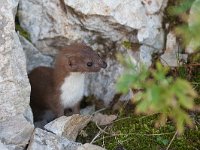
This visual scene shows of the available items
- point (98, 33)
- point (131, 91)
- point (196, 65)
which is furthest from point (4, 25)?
point (196, 65)

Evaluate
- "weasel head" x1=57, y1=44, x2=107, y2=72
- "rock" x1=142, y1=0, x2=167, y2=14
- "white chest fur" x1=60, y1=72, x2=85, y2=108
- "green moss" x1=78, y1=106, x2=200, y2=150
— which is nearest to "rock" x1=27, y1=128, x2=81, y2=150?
"green moss" x1=78, y1=106, x2=200, y2=150

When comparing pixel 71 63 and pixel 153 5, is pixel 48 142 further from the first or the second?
pixel 153 5

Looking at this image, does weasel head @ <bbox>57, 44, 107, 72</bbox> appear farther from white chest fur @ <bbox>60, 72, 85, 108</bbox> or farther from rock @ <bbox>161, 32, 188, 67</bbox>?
rock @ <bbox>161, 32, 188, 67</bbox>

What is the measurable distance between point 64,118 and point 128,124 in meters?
0.53

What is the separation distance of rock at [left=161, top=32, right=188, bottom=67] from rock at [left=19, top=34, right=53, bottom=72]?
3.86 feet

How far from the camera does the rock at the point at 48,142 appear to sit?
297cm

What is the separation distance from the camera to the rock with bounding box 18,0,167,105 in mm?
3664

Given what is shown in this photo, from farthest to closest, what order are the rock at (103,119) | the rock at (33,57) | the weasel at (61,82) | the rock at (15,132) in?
the rock at (33,57) < the weasel at (61,82) < the rock at (103,119) < the rock at (15,132)

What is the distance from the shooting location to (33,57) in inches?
164

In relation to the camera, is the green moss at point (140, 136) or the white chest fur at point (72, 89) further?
the white chest fur at point (72, 89)

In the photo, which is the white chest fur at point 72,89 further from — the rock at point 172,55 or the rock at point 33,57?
the rock at point 172,55

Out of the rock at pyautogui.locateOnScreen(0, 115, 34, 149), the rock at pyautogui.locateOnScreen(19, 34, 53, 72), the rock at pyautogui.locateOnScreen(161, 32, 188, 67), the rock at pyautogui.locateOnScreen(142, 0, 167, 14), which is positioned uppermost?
the rock at pyautogui.locateOnScreen(142, 0, 167, 14)

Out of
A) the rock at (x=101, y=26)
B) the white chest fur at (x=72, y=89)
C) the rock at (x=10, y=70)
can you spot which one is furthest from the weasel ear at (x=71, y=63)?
the rock at (x=10, y=70)

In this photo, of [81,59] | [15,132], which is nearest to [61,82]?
[81,59]
